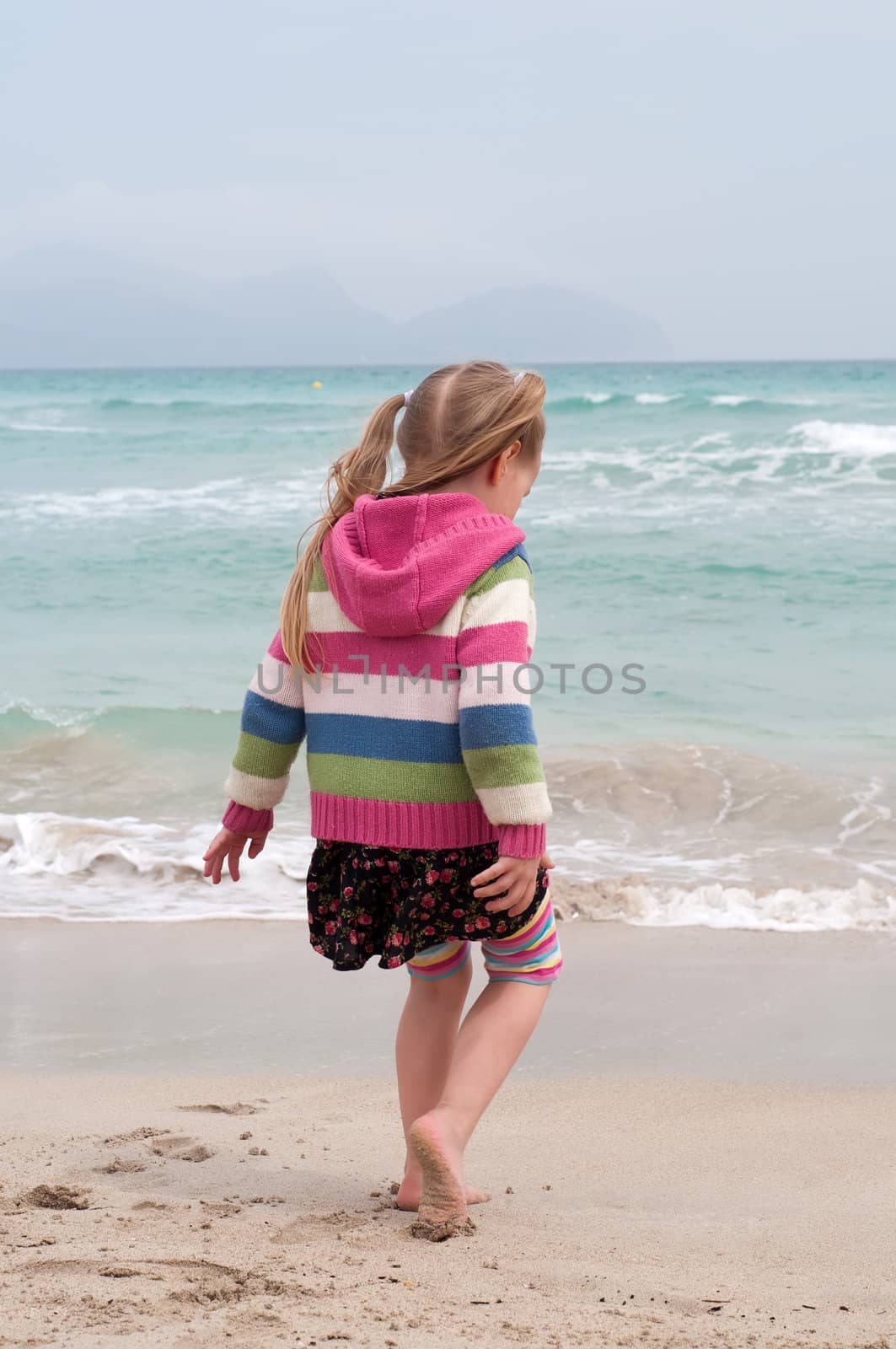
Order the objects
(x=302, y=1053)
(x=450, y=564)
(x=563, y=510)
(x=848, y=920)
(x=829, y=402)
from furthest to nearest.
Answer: (x=829, y=402) < (x=563, y=510) < (x=848, y=920) < (x=302, y=1053) < (x=450, y=564)

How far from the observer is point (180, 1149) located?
92.8 inches

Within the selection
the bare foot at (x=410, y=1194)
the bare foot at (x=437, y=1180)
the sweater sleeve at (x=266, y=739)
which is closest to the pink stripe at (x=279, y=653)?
the sweater sleeve at (x=266, y=739)

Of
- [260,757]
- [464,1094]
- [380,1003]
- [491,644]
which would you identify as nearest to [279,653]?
[260,757]

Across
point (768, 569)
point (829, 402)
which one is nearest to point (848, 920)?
point (768, 569)

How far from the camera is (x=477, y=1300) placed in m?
1.67

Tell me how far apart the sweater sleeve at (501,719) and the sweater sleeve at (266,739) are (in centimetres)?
34

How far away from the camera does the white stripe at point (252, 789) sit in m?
2.14

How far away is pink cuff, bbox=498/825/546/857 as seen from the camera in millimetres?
1875

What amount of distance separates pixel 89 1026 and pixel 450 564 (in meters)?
1.80

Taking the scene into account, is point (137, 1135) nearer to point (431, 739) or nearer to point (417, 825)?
point (417, 825)

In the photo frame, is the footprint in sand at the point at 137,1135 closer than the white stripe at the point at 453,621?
No

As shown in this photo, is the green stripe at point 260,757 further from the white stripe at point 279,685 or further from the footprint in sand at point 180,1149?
the footprint in sand at point 180,1149

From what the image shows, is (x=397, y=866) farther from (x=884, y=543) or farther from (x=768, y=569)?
(x=884, y=543)

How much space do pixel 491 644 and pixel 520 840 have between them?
0.94ft
